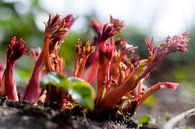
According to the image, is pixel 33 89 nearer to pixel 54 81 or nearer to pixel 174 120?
pixel 54 81

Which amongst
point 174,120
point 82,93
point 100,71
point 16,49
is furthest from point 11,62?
point 174,120

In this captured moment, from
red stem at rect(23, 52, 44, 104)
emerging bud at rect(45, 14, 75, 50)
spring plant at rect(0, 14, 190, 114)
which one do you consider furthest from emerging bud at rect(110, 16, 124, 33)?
red stem at rect(23, 52, 44, 104)

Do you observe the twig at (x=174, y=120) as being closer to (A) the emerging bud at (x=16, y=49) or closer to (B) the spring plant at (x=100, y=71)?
(B) the spring plant at (x=100, y=71)

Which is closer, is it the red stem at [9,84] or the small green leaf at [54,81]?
the small green leaf at [54,81]

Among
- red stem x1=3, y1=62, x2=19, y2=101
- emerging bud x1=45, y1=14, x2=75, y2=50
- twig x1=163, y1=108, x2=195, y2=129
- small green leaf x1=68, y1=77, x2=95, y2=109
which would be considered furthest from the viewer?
red stem x1=3, y1=62, x2=19, y2=101

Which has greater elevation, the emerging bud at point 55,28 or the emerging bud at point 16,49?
the emerging bud at point 55,28

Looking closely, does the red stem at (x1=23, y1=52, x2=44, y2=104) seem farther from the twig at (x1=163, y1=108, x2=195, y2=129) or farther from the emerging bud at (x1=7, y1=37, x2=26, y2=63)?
the twig at (x1=163, y1=108, x2=195, y2=129)

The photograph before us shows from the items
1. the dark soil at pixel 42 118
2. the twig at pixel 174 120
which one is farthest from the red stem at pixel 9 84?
the twig at pixel 174 120

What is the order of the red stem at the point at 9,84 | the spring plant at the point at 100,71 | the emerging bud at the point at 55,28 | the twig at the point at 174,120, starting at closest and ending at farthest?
the twig at the point at 174,120 → the spring plant at the point at 100,71 → the emerging bud at the point at 55,28 → the red stem at the point at 9,84

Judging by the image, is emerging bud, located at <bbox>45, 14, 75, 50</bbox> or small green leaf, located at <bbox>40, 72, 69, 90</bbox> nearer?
small green leaf, located at <bbox>40, 72, 69, 90</bbox>
